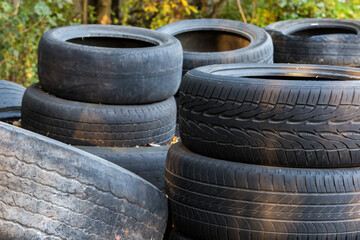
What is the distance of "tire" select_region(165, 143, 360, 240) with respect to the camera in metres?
2.96

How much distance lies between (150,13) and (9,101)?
526 cm

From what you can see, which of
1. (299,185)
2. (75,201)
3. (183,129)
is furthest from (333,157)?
(75,201)

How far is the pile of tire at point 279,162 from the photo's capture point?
117 inches

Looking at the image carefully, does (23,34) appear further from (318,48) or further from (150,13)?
(318,48)

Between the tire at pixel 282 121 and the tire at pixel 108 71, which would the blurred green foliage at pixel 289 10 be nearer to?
the tire at pixel 108 71

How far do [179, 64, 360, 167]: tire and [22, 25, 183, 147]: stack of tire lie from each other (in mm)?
1589

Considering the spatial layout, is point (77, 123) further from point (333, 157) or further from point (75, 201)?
point (333, 157)

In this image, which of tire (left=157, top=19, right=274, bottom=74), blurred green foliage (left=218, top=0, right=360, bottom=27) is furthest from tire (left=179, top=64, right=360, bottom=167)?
blurred green foliage (left=218, top=0, right=360, bottom=27)

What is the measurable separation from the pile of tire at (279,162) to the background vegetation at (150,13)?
6402mm

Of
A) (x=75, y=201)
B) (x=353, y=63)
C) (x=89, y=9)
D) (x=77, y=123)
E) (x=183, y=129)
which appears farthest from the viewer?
(x=89, y=9)

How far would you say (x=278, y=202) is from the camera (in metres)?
2.97

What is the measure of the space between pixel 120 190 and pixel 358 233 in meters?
1.15

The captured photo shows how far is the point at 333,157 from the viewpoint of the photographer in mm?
3016

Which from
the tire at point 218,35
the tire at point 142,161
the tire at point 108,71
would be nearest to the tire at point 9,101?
the tire at point 108,71
